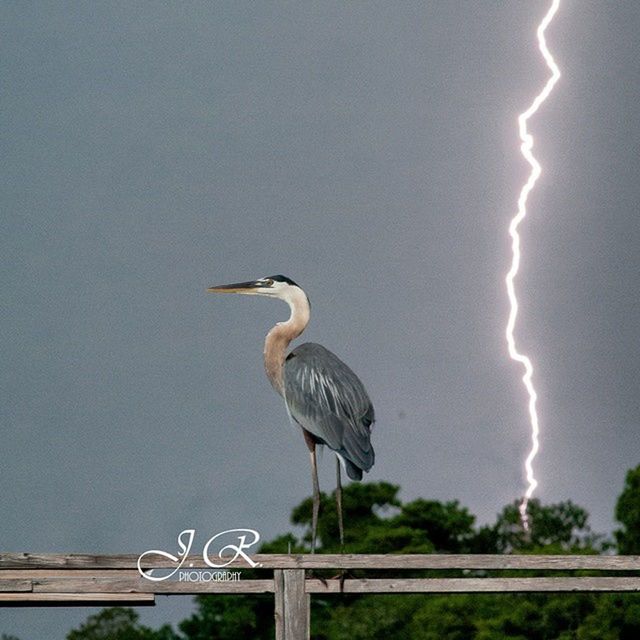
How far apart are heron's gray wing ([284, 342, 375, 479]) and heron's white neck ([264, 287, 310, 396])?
13cm

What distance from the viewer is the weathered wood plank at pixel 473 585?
9461 mm

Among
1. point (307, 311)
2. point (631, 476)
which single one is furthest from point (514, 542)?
point (307, 311)

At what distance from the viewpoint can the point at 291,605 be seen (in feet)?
30.7

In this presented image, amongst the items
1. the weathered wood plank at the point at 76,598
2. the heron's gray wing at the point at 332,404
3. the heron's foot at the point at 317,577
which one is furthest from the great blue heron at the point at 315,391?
the weathered wood plank at the point at 76,598

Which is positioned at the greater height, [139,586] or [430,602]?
[430,602]

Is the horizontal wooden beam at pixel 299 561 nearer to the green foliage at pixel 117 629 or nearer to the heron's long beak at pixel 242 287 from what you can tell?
the heron's long beak at pixel 242 287

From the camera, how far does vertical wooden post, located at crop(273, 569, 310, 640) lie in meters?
9.33

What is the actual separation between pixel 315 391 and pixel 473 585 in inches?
74.5

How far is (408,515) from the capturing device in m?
31.9

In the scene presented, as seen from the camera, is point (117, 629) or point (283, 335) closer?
point (283, 335)

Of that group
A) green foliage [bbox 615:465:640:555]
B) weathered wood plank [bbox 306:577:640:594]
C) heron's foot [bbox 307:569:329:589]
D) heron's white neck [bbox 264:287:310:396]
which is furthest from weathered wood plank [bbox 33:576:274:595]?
green foliage [bbox 615:465:640:555]

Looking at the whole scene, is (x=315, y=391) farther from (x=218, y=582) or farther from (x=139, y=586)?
(x=139, y=586)

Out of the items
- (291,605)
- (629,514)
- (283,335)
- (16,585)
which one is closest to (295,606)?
(291,605)

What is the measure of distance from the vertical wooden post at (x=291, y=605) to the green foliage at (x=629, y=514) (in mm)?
16781
